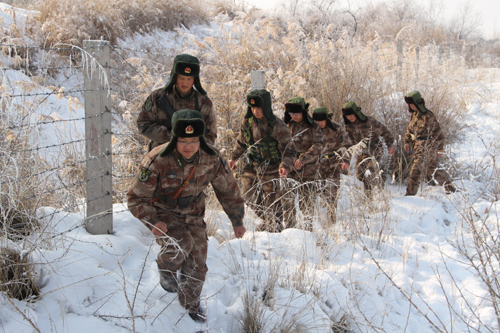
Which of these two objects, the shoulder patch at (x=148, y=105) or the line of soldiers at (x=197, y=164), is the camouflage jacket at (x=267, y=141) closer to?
the line of soldiers at (x=197, y=164)

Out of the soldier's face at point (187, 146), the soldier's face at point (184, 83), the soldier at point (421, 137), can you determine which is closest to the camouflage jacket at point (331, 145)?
the soldier at point (421, 137)

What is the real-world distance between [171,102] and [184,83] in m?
0.21

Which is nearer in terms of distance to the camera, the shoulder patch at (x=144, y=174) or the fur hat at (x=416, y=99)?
the shoulder patch at (x=144, y=174)

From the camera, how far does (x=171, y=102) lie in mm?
3279

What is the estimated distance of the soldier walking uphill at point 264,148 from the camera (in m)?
4.09

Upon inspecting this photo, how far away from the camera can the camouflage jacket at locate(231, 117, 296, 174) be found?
418cm

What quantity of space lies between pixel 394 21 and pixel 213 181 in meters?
24.4

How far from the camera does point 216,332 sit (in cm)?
239

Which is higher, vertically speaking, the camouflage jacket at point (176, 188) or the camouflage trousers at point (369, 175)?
the camouflage jacket at point (176, 188)

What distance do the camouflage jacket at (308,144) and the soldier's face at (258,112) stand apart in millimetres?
846

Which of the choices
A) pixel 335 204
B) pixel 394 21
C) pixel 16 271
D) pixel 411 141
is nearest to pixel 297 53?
pixel 411 141

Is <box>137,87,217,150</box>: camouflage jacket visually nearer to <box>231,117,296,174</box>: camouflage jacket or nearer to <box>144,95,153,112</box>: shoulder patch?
<box>144,95,153,112</box>: shoulder patch

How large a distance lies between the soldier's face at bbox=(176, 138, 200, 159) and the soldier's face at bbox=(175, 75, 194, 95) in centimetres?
96

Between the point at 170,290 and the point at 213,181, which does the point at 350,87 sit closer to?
the point at 213,181
